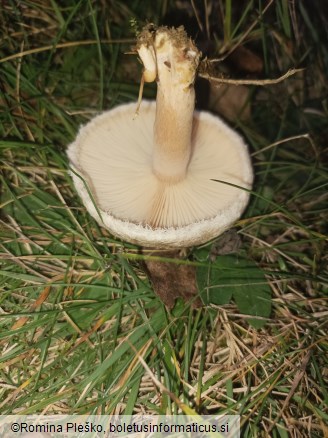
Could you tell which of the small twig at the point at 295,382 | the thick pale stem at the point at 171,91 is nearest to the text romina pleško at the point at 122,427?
the small twig at the point at 295,382

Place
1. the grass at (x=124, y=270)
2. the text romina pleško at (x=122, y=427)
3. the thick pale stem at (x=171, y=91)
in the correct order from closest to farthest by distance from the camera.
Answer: the thick pale stem at (x=171, y=91) < the text romina pleško at (x=122, y=427) < the grass at (x=124, y=270)

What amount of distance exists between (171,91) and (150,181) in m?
0.51

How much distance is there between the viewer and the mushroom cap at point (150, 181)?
181 cm

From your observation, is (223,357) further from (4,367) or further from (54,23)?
(54,23)

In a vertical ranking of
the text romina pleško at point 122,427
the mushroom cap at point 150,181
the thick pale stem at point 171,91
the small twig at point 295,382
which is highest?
the thick pale stem at point 171,91

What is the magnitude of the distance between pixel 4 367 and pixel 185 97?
135cm

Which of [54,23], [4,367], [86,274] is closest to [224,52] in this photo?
[54,23]

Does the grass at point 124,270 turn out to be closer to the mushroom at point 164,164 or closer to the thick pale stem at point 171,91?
the mushroom at point 164,164

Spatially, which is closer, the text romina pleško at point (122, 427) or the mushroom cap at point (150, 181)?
Result: the text romina pleško at point (122, 427)

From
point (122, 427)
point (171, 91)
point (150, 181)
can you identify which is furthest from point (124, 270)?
point (171, 91)

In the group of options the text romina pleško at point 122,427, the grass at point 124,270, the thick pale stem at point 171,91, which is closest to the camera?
the thick pale stem at point 171,91

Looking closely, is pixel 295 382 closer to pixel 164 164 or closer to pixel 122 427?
pixel 122 427

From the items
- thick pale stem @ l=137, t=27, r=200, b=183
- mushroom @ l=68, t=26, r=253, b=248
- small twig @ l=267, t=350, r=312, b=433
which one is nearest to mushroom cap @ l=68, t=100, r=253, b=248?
mushroom @ l=68, t=26, r=253, b=248

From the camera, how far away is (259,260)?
2232 millimetres
